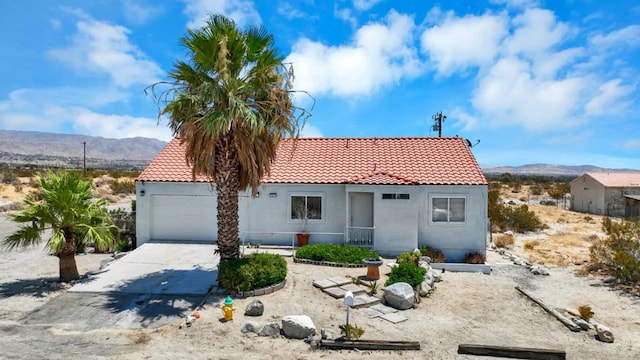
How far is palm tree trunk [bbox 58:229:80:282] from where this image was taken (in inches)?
498

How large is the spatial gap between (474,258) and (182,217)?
44.5ft

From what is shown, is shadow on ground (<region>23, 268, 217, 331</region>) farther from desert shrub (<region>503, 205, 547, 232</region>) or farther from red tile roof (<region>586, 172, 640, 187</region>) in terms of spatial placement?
red tile roof (<region>586, 172, 640, 187</region>)

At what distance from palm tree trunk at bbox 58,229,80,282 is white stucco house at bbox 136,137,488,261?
549 cm

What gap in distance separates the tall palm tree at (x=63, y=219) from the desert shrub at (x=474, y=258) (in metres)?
14.2

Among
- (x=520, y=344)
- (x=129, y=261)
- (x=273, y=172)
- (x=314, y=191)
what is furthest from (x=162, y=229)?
(x=520, y=344)

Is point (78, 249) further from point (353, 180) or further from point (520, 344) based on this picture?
point (520, 344)

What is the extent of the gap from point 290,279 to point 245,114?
19.0ft

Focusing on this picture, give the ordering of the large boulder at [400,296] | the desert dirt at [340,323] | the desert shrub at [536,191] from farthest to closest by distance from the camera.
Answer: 1. the desert shrub at [536,191]
2. the large boulder at [400,296]
3. the desert dirt at [340,323]

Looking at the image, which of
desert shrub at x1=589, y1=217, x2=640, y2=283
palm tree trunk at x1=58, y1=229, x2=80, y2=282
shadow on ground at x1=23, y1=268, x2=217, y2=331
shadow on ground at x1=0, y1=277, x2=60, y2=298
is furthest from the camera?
desert shrub at x1=589, y1=217, x2=640, y2=283

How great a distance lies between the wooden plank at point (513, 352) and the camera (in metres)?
8.49

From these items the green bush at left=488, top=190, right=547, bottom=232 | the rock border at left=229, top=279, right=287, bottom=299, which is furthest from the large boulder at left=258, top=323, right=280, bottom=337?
the green bush at left=488, top=190, right=547, bottom=232

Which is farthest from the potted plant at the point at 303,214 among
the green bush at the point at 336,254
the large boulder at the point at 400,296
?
the large boulder at the point at 400,296

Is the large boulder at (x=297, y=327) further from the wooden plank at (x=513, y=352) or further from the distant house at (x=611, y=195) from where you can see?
the distant house at (x=611, y=195)

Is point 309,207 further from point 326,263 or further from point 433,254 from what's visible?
point 433,254
